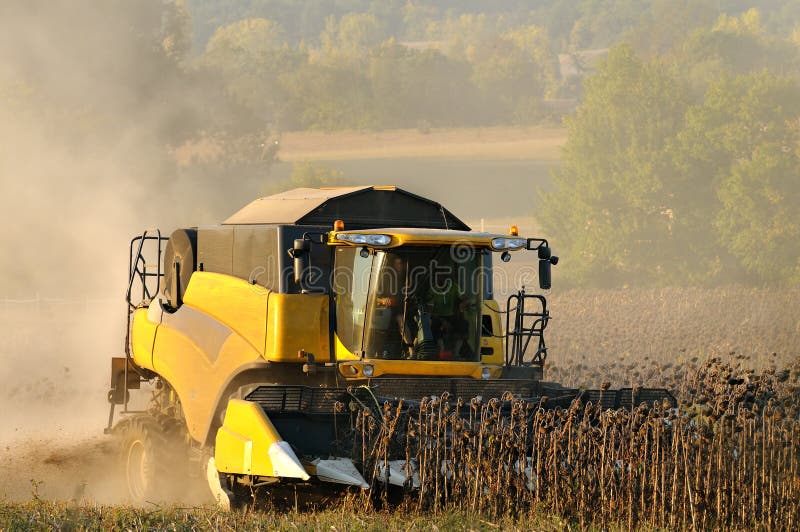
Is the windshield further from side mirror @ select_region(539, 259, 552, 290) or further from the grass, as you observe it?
the grass

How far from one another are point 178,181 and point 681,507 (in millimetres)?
47265

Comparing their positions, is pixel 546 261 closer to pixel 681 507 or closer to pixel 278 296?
pixel 278 296

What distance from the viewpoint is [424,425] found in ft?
29.2

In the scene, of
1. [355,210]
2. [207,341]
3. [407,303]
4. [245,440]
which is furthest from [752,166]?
[245,440]

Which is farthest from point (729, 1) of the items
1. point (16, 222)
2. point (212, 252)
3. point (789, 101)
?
point (212, 252)

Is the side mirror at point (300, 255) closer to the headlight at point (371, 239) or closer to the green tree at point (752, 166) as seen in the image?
the headlight at point (371, 239)

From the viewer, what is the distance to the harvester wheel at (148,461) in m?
11.5

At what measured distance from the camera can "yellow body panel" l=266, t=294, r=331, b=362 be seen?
10539mm

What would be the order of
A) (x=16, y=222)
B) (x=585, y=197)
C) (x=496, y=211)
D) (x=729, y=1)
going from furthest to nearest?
(x=729, y=1) → (x=496, y=211) → (x=585, y=197) → (x=16, y=222)

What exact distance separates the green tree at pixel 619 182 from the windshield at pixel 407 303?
3955 centimetres

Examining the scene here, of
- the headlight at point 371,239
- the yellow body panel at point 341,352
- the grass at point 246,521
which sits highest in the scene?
the headlight at point 371,239

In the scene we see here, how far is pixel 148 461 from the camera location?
11.7 metres

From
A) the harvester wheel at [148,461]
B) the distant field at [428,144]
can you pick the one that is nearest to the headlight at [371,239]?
the harvester wheel at [148,461]

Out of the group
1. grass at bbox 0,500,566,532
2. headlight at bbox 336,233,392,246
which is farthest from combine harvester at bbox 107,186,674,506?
grass at bbox 0,500,566,532
